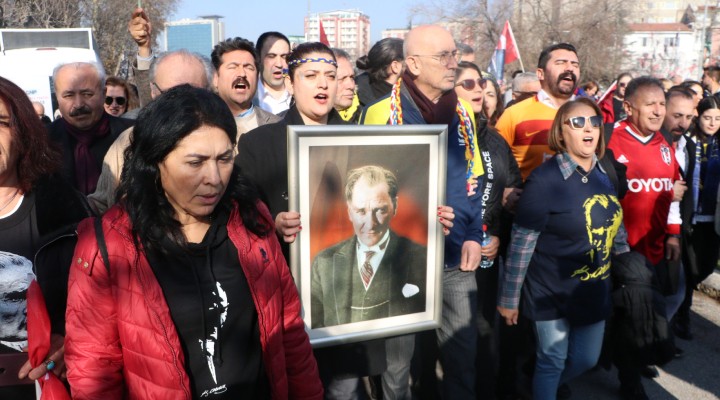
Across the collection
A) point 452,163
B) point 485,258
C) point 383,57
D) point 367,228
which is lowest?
point 485,258

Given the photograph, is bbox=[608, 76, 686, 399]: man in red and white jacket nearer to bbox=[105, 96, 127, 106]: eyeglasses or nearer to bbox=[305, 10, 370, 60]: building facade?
bbox=[105, 96, 127, 106]: eyeglasses

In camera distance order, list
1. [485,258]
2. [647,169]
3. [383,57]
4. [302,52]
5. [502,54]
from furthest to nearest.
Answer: [502,54] → [383,57] → [647,169] → [485,258] → [302,52]

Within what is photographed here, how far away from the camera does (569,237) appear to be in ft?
11.9

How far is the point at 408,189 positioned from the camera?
9.45 ft

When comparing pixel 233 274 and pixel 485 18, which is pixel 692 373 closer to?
pixel 233 274

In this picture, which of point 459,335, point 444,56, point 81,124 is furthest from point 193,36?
point 459,335

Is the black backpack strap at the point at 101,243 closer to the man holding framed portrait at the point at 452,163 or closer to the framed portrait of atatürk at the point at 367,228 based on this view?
the framed portrait of atatürk at the point at 367,228

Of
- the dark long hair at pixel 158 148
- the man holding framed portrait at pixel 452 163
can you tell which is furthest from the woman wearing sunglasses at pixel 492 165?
the dark long hair at pixel 158 148

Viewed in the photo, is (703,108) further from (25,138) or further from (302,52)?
(25,138)

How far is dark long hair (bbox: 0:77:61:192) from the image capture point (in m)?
2.24

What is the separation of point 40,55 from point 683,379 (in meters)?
14.7

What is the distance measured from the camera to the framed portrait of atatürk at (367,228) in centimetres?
265

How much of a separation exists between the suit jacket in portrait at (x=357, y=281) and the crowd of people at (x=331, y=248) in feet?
0.04

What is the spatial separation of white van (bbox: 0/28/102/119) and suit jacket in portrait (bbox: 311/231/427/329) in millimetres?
12673
